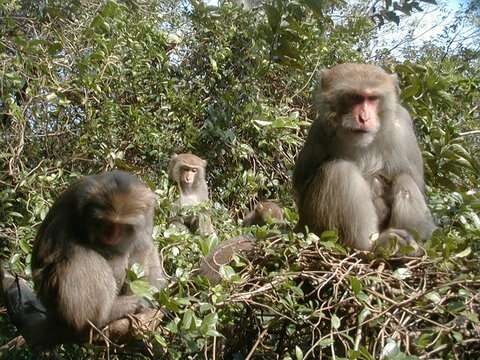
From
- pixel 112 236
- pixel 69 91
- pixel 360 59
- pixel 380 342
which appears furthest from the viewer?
pixel 360 59

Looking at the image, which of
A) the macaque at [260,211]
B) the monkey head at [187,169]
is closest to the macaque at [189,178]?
the monkey head at [187,169]

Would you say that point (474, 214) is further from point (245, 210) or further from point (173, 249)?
point (245, 210)

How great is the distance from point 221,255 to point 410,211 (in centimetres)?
189

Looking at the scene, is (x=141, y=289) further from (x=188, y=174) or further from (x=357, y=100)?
(x=188, y=174)

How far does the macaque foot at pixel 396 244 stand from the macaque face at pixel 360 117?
0.90 m

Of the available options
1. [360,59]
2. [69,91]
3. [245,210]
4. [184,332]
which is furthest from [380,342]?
[360,59]

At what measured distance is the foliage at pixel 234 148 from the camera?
4.49m

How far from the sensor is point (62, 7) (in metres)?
10.2

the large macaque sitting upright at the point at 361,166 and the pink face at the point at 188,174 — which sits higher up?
the large macaque sitting upright at the point at 361,166

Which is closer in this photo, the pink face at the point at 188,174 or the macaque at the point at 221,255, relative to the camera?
the macaque at the point at 221,255

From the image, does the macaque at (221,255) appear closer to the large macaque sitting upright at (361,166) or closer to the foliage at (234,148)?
the foliage at (234,148)

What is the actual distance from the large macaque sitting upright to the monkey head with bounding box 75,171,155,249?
1.73 meters

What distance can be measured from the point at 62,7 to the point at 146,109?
2.09 m

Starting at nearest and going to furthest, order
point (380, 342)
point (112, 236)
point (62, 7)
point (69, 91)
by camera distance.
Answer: point (380, 342), point (112, 236), point (69, 91), point (62, 7)
